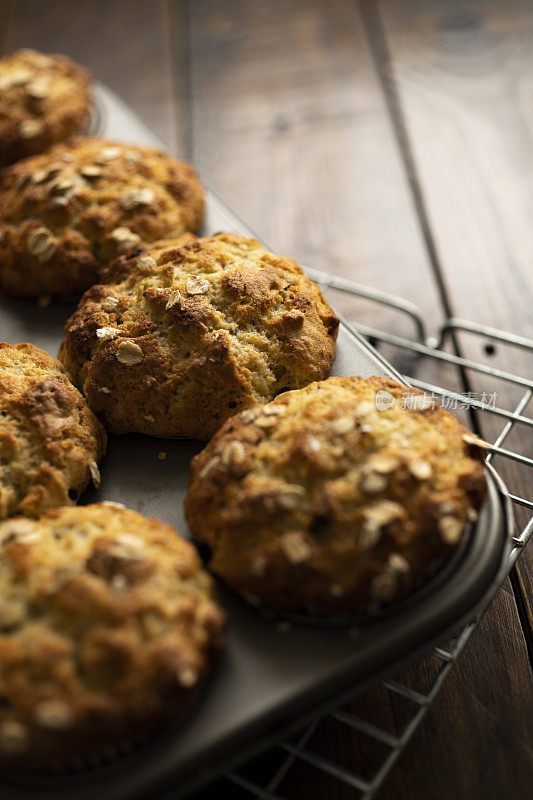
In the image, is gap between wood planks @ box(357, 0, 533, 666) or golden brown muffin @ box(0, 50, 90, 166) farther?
golden brown muffin @ box(0, 50, 90, 166)

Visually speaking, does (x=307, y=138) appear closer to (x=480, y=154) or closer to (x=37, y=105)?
(x=480, y=154)

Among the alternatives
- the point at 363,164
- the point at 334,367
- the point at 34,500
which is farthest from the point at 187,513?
the point at 363,164

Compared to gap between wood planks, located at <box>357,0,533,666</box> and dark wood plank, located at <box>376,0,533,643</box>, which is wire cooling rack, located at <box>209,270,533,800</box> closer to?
gap between wood planks, located at <box>357,0,533,666</box>

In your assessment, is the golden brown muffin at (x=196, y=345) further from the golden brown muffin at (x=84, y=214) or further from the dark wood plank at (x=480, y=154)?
the dark wood plank at (x=480, y=154)

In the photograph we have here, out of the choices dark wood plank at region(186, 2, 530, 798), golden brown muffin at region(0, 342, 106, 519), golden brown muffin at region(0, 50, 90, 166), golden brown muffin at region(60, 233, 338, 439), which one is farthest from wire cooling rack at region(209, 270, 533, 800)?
golden brown muffin at region(0, 50, 90, 166)

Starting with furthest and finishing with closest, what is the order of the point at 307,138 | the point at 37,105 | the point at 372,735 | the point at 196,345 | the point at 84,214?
the point at 307,138 < the point at 37,105 < the point at 84,214 < the point at 196,345 < the point at 372,735

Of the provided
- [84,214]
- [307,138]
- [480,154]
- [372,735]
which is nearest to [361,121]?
[307,138]
